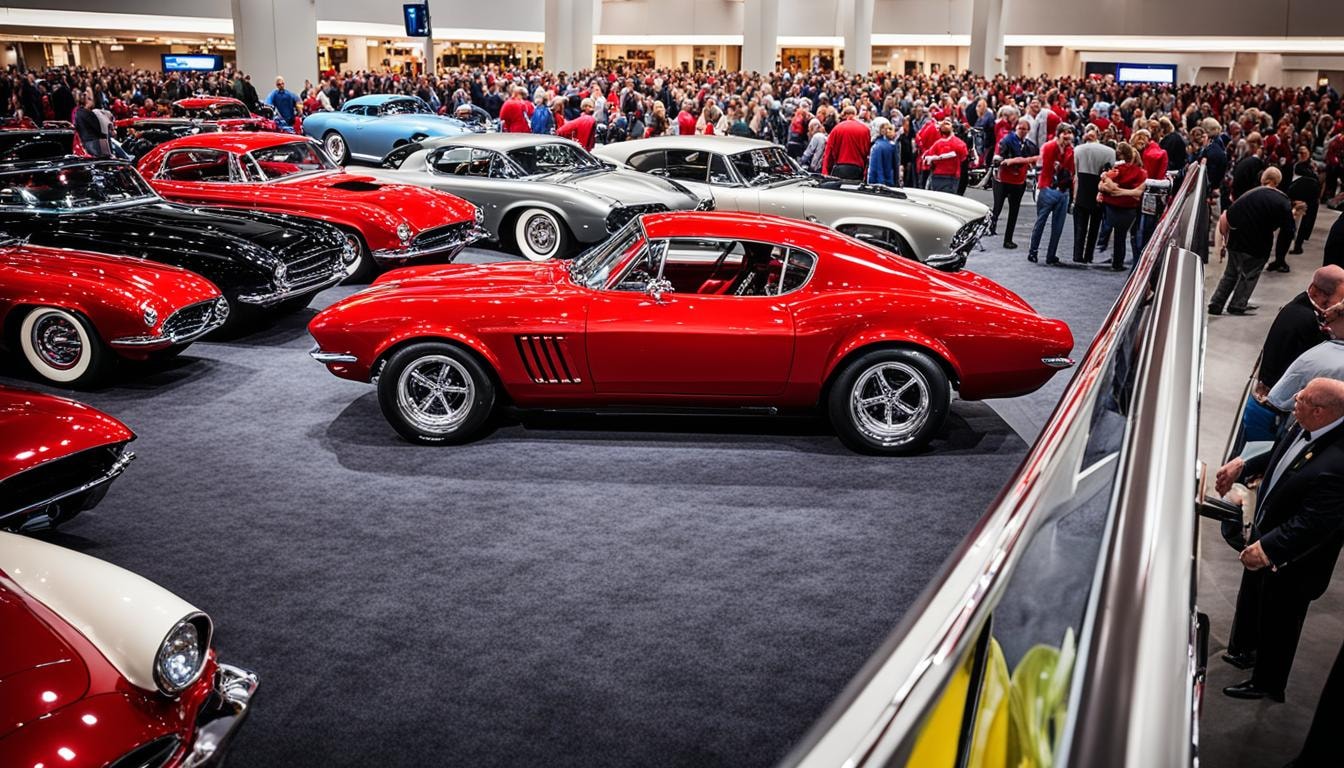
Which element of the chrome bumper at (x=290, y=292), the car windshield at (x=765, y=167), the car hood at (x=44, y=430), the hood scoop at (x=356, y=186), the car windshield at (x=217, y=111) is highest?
the car windshield at (x=217, y=111)

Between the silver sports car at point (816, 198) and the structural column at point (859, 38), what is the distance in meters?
29.8

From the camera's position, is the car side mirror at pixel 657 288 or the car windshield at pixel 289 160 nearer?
the car side mirror at pixel 657 288

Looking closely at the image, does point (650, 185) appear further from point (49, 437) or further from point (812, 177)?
point (49, 437)

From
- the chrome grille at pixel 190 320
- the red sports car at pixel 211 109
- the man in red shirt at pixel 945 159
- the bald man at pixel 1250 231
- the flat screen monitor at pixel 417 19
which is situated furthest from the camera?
the flat screen monitor at pixel 417 19

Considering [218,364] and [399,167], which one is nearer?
[218,364]

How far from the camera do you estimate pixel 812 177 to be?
12484mm

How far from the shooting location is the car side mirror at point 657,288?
21.6ft

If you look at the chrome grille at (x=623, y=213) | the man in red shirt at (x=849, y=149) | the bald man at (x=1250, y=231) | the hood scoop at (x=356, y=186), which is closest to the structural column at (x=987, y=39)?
the man in red shirt at (x=849, y=149)

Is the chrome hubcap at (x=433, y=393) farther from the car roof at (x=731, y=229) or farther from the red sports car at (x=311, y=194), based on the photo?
the red sports car at (x=311, y=194)

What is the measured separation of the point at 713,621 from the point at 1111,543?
4113mm

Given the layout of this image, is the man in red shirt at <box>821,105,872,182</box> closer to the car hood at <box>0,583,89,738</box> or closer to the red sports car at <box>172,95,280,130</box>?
the car hood at <box>0,583,89,738</box>

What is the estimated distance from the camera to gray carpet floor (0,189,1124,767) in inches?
160

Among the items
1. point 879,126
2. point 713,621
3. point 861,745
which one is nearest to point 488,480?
point 713,621

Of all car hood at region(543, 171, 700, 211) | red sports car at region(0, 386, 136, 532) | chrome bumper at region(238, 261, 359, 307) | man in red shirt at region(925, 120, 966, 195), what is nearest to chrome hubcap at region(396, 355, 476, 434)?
red sports car at region(0, 386, 136, 532)
